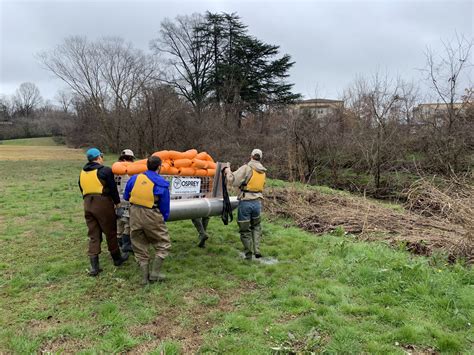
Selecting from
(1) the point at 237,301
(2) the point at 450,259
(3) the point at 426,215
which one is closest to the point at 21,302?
(1) the point at 237,301

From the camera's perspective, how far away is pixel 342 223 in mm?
8484

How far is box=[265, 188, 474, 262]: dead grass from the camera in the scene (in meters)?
6.51

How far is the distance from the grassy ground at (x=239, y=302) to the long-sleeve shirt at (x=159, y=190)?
1.12 metres

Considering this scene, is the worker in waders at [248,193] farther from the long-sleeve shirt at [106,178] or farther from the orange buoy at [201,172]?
the long-sleeve shirt at [106,178]

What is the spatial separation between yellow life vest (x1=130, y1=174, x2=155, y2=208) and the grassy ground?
1.23 metres

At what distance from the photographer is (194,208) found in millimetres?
5836

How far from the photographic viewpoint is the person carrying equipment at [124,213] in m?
5.77

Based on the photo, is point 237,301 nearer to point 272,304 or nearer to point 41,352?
point 272,304

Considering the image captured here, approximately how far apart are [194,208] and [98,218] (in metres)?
1.48

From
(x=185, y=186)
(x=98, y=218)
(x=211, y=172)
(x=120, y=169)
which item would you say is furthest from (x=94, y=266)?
(x=211, y=172)

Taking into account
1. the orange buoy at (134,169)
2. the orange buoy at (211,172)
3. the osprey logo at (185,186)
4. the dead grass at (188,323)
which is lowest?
the dead grass at (188,323)

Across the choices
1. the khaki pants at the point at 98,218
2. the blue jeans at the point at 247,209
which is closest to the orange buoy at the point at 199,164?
the blue jeans at the point at 247,209

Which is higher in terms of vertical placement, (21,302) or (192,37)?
(192,37)

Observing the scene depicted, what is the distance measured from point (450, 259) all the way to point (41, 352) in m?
5.97
